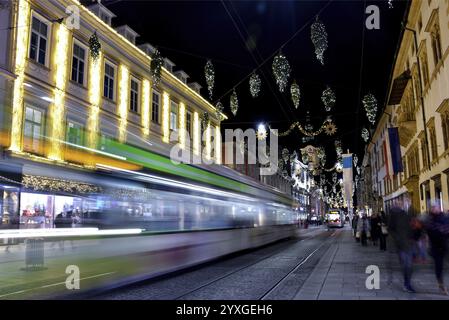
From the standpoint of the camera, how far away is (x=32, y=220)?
8578 mm

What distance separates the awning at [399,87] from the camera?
2658 cm

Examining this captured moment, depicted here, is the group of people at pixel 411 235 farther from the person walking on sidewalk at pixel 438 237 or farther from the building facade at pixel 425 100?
the building facade at pixel 425 100

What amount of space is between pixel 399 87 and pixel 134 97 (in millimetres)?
17837

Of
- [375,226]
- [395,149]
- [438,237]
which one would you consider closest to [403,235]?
[438,237]

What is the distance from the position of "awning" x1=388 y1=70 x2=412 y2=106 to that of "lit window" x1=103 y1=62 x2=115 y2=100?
18.1 metres

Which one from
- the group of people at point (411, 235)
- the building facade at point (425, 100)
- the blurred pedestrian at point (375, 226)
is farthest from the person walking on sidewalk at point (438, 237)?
the blurred pedestrian at point (375, 226)

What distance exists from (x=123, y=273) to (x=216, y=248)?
4.71 metres

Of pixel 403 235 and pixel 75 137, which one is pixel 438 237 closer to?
pixel 403 235

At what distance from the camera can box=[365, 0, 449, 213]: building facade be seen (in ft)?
60.6

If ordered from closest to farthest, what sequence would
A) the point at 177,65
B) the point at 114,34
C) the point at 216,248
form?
the point at 216,248
the point at 114,34
the point at 177,65

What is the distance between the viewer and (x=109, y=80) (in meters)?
26.1
